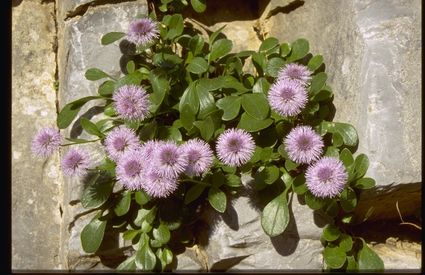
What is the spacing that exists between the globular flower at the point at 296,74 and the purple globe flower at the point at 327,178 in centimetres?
45

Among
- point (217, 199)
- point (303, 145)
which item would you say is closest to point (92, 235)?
point (217, 199)

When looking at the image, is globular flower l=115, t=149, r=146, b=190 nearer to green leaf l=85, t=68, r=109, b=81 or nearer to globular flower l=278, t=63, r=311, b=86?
green leaf l=85, t=68, r=109, b=81

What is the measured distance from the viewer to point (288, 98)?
246 centimetres

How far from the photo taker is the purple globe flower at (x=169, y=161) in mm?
2279

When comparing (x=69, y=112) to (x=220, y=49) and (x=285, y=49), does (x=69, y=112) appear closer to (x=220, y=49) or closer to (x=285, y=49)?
(x=220, y=49)

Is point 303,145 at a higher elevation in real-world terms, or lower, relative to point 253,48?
lower

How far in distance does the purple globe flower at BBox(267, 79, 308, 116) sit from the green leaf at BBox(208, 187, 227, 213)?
18.2 inches

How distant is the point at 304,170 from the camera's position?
2.66m

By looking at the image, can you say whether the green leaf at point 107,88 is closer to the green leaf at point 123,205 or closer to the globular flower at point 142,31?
the globular flower at point 142,31

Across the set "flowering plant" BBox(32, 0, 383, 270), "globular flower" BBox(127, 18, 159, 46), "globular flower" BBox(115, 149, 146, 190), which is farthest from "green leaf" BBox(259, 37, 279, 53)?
"globular flower" BBox(115, 149, 146, 190)

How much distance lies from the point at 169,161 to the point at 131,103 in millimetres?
380

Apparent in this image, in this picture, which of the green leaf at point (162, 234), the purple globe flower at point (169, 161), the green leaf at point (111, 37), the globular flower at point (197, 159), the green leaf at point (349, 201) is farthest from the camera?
the green leaf at point (111, 37)

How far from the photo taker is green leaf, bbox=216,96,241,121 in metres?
2.65

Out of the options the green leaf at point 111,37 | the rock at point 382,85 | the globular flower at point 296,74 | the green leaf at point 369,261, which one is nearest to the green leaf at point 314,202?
the rock at point 382,85
